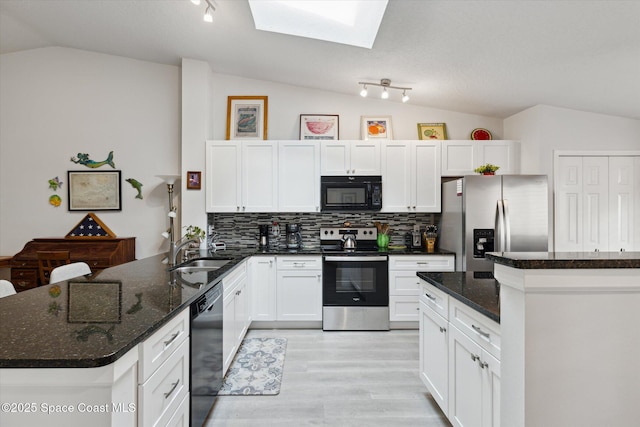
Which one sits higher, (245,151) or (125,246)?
(245,151)

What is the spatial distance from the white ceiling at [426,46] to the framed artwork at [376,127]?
418mm

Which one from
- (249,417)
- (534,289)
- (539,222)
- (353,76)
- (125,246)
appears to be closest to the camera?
(534,289)

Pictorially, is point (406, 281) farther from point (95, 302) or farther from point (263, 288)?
point (95, 302)

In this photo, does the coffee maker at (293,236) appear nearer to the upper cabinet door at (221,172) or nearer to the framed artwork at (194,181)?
the upper cabinet door at (221,172)

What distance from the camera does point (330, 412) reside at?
2197 millimetres

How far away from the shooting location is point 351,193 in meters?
3.92

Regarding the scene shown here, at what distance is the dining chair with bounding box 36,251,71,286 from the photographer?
3508 millimetres

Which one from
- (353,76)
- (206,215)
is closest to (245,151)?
(206,215)

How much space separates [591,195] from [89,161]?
5.84m

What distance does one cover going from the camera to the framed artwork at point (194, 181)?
3.92 metres

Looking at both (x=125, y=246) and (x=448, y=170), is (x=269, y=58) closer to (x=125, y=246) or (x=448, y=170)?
(x=448, y=170)

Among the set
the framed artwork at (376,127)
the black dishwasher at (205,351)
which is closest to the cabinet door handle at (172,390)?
the black dishwasher at (205,351)

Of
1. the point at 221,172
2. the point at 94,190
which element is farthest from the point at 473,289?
the point at 94,190

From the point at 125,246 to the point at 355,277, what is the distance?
2.70m
